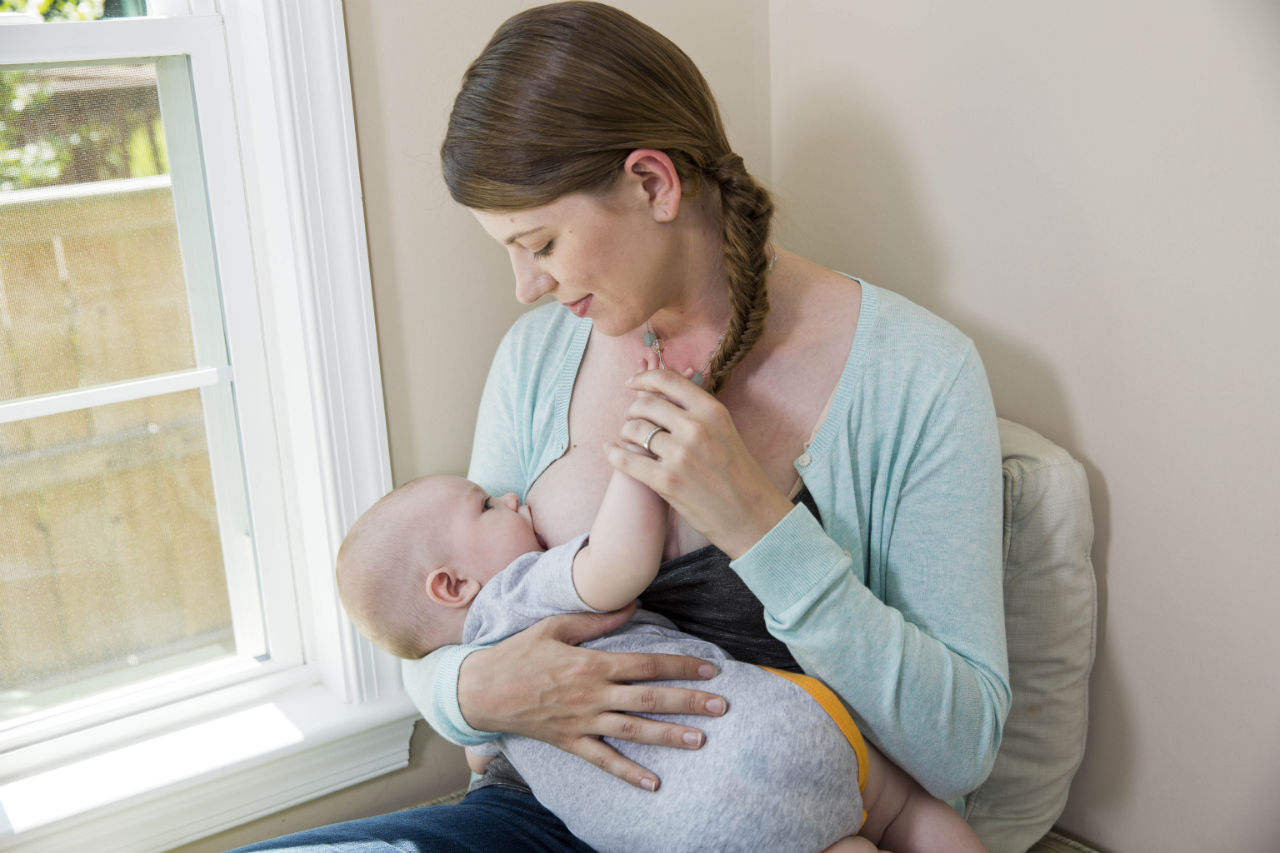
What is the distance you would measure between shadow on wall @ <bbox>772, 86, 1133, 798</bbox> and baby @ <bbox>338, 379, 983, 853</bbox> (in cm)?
50

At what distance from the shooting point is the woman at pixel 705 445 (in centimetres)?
114

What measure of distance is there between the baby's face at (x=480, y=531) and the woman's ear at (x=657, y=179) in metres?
0.46

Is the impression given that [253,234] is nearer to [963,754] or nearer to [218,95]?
[218,95]

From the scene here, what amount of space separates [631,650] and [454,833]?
33cm

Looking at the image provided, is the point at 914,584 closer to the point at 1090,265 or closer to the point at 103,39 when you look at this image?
the point at 1090,265

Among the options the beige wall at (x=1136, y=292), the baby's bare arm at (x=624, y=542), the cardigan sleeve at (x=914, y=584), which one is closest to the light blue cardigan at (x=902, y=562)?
the cardigan sleeve at (x=914, y=584)

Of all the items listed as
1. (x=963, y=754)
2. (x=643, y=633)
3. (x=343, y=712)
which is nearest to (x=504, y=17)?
(x=643, y=633)

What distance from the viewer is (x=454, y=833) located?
50.0 inches

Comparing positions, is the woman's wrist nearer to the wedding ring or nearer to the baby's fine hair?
the wedding ring

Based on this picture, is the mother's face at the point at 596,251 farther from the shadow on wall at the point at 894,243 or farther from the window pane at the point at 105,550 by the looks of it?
the window pane at the point at 105,550

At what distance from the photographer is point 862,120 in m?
1.69

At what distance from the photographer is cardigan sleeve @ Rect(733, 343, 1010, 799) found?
1.14 metres

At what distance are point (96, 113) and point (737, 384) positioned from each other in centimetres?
99

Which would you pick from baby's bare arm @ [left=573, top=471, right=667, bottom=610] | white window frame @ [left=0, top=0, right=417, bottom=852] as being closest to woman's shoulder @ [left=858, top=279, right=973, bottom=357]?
baby's bare arm @ [left=573, top=471, right=667, bottom=610]
